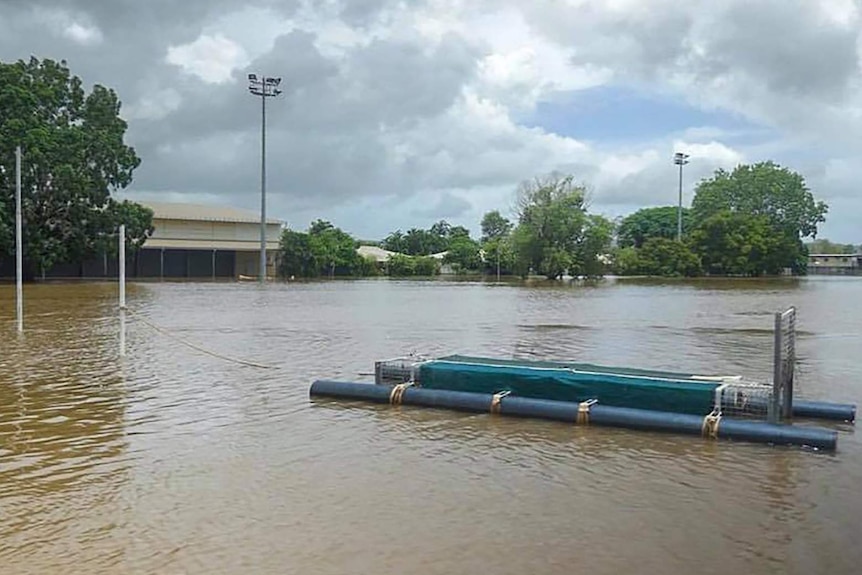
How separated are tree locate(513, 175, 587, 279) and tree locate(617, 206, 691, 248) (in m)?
38.5

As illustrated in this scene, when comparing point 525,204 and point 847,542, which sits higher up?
point 525,204

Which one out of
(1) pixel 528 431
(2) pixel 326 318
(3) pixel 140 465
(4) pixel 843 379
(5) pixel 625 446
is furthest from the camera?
(2) pixel 326 318

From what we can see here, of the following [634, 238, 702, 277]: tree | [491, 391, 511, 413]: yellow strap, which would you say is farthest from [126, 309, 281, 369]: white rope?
[634, 238, 702, 277]: tree

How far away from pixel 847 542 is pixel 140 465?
492cm

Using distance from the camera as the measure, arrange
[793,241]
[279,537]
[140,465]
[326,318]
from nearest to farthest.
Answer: [279,537] < [140,465] < [326,318] < [793,241]

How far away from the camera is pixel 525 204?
225ft

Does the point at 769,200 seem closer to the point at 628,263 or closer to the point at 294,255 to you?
the point at 628,263

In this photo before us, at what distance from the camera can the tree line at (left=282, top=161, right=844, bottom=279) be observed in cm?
6675

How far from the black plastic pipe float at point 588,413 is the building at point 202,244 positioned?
51464 millimetres

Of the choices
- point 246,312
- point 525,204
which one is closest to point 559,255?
point 525,204

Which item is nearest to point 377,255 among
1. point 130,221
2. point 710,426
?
point 130,221

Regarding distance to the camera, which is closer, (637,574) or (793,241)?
(637,574)

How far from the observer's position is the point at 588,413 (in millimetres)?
8352

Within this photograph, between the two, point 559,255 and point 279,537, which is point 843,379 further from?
point 559,255
